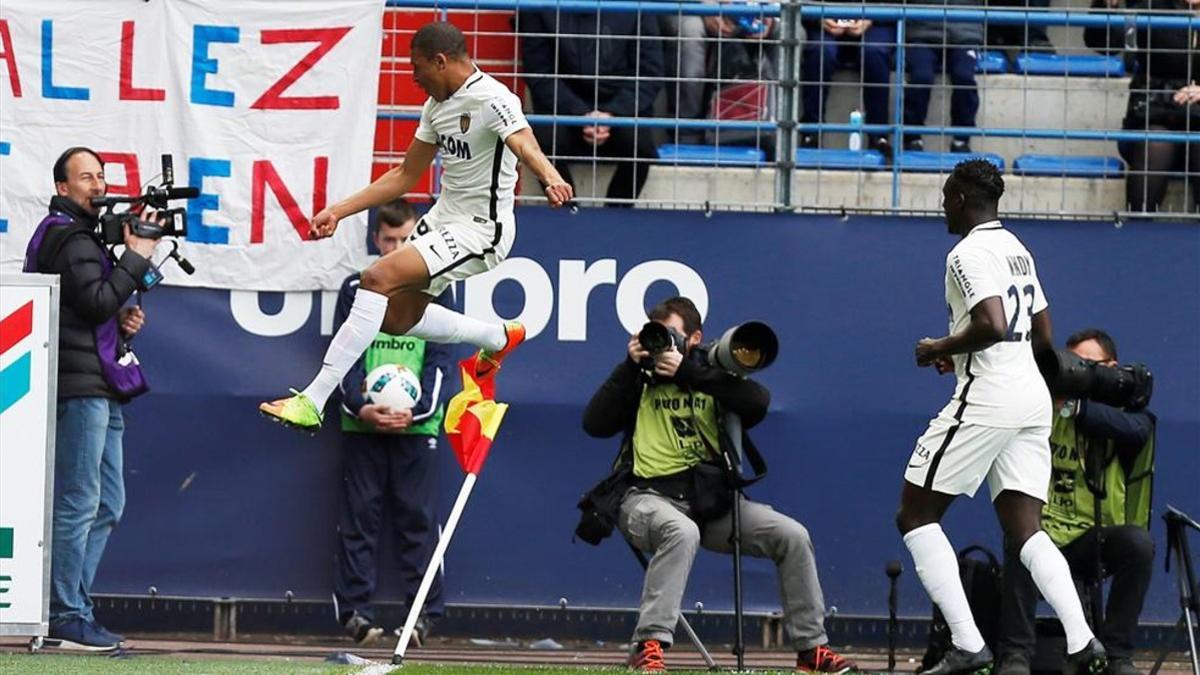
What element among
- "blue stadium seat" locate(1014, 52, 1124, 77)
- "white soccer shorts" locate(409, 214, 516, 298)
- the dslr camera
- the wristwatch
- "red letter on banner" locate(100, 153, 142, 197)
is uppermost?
"blue stadium seat" locate(1014, 52, 1124, 77)

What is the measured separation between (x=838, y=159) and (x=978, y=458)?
3513 millimetres

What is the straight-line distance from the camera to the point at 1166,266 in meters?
12.0

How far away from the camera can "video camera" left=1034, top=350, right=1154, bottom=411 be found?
958 centimetres

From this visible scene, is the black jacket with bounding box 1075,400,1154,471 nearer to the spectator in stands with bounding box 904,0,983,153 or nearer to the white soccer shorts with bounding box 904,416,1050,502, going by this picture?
the white soccer shorts with bounding box 904,416,1050,502

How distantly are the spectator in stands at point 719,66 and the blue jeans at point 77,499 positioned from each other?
3577 mm

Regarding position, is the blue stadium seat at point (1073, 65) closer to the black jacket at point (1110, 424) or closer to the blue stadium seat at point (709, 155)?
the blue stadium seat at point (709, 155)

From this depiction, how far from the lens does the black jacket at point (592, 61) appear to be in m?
11.9

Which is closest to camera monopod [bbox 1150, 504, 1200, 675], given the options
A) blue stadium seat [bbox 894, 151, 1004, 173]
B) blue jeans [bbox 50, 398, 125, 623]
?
blue stadium seat [bbox 894, 151, 1004, 173]

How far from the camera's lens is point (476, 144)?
934 cm

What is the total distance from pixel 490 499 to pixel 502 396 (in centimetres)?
57

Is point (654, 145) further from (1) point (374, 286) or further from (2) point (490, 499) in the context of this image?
(1) point (374, 286)

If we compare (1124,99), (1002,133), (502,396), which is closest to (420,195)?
(502,396)

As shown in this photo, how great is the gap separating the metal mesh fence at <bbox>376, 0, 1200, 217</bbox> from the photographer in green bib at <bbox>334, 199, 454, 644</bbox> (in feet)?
3.47

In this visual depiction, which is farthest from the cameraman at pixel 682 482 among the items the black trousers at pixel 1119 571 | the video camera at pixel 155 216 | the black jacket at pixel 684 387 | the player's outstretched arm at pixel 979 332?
the video camera at pixel 155 216
